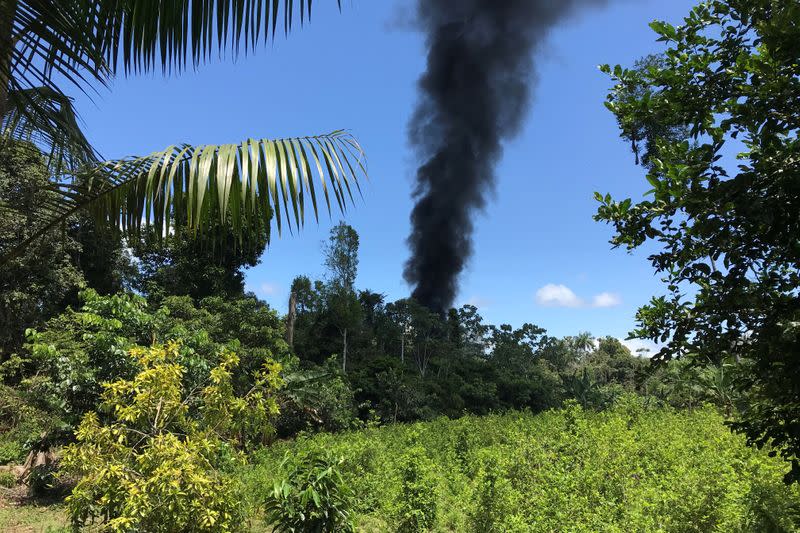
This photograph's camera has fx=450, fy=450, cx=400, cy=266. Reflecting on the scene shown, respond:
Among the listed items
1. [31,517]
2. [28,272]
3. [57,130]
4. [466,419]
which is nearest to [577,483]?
[57,130]

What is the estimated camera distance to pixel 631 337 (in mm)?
2516

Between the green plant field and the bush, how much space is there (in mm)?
555

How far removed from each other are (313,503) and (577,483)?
124 inches

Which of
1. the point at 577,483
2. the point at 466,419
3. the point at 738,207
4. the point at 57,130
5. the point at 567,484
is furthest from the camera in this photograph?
the point at 466,419

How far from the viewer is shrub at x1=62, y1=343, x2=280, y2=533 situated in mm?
3229

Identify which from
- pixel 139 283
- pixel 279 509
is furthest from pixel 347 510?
pixel 139 283

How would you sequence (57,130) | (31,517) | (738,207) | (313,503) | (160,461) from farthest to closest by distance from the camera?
1. (31,517)
2. (313,503)
3. (160,461)
4. (57,130)
5. (738,207)

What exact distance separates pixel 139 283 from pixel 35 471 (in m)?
11.4

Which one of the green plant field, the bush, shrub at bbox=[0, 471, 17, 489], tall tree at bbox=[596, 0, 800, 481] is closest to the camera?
tall tree at bbox=[596, 0, 800, 481]

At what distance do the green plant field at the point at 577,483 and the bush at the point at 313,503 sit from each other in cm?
55

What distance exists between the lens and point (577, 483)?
17.5 feet

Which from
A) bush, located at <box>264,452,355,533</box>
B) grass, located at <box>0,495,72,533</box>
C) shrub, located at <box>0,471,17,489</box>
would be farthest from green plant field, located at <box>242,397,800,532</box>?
shrub, located at <box>0,471,17,489</box>

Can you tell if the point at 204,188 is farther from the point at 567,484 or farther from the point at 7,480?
the point at 7,480

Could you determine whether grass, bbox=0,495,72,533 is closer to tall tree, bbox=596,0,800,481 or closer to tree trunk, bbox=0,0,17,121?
tree trunk, bbox=0,0,17,121
